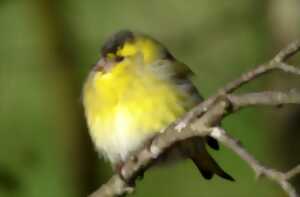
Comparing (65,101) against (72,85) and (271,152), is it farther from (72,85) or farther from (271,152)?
(271,152)

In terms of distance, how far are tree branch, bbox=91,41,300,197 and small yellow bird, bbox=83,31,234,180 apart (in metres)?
0.39

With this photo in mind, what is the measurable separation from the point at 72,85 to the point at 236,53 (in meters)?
1.68

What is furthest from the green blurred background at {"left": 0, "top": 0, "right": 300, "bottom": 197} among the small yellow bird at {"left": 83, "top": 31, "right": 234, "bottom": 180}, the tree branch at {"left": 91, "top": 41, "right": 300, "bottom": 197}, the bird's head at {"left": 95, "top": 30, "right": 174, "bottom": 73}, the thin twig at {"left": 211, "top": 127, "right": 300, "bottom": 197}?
the thin twig at {"left": 211, "top": 127, "right": 300, "bottom": 197}

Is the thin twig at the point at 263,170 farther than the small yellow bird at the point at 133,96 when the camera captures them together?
No

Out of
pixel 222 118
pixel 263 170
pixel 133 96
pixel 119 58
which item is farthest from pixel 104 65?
pixel 263 170

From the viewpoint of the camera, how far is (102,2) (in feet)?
21.2

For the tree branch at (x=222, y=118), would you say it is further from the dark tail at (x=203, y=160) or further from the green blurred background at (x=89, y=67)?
the green blurred background at (x=89, y=67)

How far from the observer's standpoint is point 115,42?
11.2 feet

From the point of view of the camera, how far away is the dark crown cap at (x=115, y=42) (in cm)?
339

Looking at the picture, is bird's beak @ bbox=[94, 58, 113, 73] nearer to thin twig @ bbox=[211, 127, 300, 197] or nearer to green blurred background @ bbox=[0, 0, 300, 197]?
green blurred background @ bbox=[0, 0, 300, 197]

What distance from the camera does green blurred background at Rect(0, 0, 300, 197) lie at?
438 cm

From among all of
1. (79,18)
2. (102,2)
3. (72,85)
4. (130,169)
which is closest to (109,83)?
(130,169)

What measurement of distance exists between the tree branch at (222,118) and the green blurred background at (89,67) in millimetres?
1013

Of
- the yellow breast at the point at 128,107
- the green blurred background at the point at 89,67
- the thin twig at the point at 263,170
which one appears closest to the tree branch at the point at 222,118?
the thin twig at the point at 263,170
